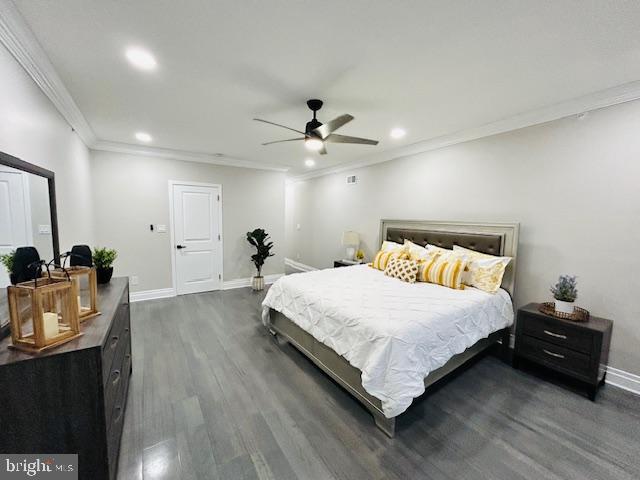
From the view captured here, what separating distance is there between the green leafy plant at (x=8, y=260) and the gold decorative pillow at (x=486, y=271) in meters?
3.74

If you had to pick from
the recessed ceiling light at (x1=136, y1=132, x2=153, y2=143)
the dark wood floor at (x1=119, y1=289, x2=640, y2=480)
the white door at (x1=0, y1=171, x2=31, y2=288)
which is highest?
the recessed ceiling light at (x1=136, y1=132, x2=153, y2=143)

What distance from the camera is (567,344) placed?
234cm

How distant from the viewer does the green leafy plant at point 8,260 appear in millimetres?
1371

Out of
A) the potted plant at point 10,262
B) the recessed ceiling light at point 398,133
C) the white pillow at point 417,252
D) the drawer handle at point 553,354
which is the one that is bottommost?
the drawer handle at point 553,354

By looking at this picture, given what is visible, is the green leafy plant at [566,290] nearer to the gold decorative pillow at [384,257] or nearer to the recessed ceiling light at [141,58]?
the gold decorative pillow at [384,257]

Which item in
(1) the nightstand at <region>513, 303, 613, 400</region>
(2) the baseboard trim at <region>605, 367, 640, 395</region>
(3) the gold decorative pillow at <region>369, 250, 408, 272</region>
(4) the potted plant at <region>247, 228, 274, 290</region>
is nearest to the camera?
(1) the nightstand at <region>513, 303, 613, 400</region>

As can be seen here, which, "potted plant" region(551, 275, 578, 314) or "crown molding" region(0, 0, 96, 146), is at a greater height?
"crown molding" region(0, 0, 96, 146)

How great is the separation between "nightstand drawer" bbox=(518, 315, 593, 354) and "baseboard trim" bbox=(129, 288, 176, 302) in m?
5.19

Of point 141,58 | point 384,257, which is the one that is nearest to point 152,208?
point 141,58

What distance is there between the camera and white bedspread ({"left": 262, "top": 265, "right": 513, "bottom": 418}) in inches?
70.4

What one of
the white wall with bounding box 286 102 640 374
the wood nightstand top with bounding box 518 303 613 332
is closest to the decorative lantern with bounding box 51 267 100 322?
the wood nightstand top with bounding box 518 303 613 332

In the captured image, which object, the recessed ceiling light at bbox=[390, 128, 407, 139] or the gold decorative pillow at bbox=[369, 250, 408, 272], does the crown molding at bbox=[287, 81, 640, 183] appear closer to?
the recessed ceiling light at bbox=[390, 128, 407, 139]

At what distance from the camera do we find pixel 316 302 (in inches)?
98.0

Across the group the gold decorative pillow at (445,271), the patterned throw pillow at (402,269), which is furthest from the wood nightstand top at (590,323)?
the patterned throw pillow at (402,269)
